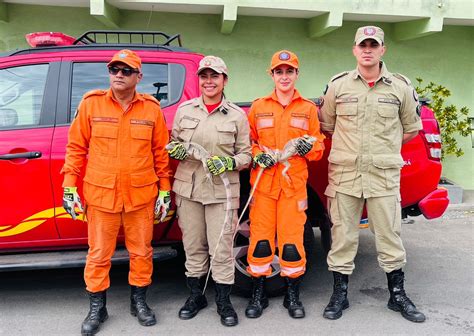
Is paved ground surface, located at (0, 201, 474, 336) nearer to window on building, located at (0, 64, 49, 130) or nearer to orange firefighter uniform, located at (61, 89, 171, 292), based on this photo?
orange firefighter uniform, located at (61, 89, 171, 292)

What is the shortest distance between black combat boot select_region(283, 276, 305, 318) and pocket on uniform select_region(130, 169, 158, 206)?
1207mm

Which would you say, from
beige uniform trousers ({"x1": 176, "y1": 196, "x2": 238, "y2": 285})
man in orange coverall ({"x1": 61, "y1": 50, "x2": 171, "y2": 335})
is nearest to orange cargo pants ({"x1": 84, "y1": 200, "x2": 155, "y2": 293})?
man in orange coverall ({"x1": 61, "y1": 50, "x2": 171, "y2": 335})

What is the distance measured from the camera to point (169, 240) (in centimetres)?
353

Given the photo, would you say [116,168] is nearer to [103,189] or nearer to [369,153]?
[103,189]

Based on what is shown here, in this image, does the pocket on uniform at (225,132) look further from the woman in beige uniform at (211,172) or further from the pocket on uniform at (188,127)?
the pocket on uniform at (188,127)

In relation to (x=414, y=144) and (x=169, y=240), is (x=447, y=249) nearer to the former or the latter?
(x=414, y=144)

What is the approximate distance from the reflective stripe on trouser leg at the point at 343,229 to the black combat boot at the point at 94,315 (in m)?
1.69

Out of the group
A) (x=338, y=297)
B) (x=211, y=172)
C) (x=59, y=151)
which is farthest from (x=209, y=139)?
(x=338, y=297)

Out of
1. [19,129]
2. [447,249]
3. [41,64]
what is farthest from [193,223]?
[447,249]

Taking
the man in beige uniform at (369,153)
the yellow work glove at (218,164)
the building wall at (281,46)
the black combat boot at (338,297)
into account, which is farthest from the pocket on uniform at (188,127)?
the building wall at (281,46)

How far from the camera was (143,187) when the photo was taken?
3023 mm

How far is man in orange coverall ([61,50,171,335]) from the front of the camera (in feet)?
9.57

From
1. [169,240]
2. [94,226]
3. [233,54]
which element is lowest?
[169,240]

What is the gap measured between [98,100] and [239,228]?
1.44 m
